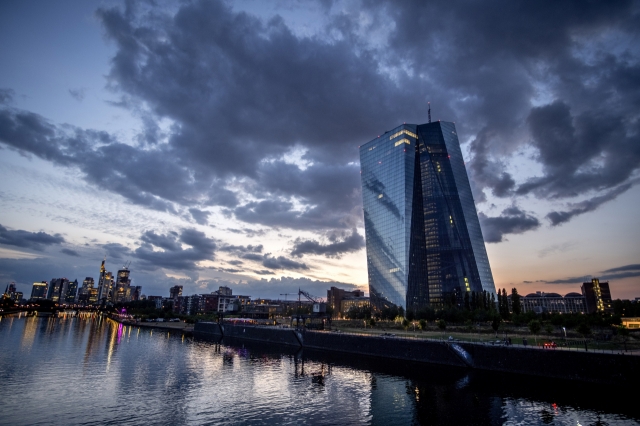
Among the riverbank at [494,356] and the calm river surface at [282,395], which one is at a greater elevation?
the riverbank at [494,356]

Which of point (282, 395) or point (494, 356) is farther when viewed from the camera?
point (494, 356)

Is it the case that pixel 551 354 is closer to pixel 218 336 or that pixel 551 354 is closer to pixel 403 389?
pixel 403 389

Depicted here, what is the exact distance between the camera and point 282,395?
54469 mm

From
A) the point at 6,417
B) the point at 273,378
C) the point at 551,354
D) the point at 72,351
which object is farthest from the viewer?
the point at 72,351

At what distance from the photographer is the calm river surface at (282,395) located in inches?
1671

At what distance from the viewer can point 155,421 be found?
4109 centimetres

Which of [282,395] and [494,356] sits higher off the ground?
[494,356]

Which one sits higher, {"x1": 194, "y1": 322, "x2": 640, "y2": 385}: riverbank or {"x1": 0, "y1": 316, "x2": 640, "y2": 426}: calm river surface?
{"x1": 194, "y1": 322, "x2": 640, "y2": 385}: riverbank

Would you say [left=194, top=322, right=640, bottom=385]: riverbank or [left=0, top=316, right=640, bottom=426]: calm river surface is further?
[left=194, top=322, right=640, bottom=385]: riverbank

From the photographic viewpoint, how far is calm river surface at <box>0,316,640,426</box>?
1671 inches

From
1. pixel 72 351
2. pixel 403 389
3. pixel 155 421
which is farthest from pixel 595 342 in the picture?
pixel 72 351

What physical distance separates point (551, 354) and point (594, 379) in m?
6.79

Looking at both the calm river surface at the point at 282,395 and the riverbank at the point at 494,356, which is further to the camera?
the riverbank at the point at 494,356

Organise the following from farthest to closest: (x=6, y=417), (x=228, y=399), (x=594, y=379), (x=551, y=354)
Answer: (x=551, y=354), (x=594, y=379), (x=228, y=399), (x=6, y=417)
